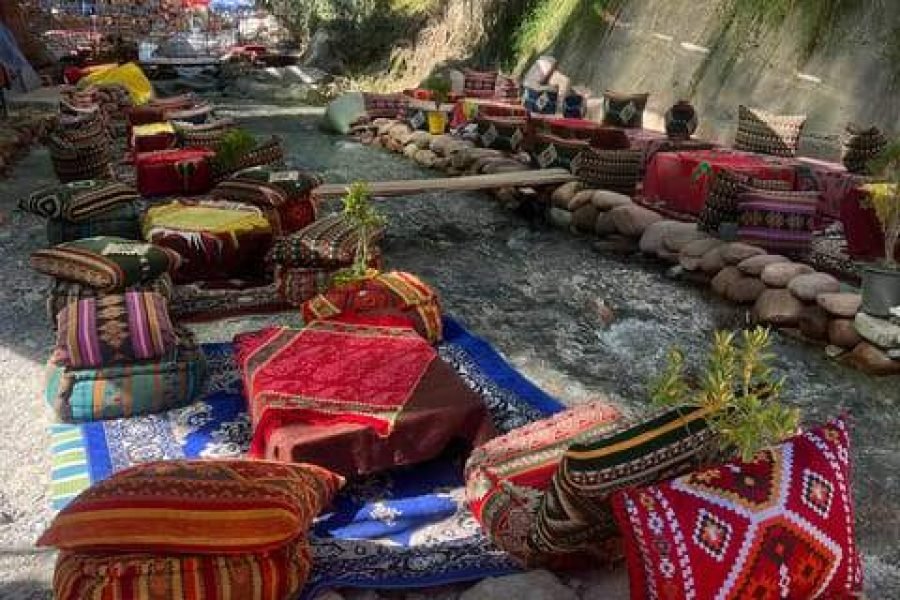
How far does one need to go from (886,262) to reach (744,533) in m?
3.67

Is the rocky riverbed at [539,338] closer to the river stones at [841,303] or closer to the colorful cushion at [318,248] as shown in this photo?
the river stones at [841,303]

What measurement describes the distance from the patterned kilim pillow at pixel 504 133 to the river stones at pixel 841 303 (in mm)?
5557

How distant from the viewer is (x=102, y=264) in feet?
16.1

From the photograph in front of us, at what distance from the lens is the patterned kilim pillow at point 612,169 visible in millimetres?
8164

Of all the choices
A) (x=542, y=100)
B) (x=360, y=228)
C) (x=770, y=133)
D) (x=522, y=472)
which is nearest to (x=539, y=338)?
(x=360, y=228)

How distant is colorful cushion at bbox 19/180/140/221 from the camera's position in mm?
Result: 6125

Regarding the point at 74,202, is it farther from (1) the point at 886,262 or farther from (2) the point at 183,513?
(1) the point at 886,262

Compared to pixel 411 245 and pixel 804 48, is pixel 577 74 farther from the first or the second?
pixel 411 245

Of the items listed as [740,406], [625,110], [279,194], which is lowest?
[279,194]

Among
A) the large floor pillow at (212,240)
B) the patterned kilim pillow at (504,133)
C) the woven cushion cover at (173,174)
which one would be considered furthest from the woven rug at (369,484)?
the patterned kilim pillow at (504,133)

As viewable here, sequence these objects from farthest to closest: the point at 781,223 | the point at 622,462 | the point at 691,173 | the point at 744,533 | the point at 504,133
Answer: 1. the point at 504,133
2. the point at 691,173
3. the point at 781,223
4. the point at 622,462
5. the point at 744,533

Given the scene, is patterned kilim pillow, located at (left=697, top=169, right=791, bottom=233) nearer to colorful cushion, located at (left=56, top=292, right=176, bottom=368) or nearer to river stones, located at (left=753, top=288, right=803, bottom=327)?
river stones, located at (left=753, top=288, right=803, bottom=327)

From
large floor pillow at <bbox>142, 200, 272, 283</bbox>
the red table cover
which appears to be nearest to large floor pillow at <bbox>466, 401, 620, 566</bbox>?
large floor pillow at <bbox>142, 200, 272, 283</bbox>

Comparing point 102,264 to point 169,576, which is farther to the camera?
point 102,264
